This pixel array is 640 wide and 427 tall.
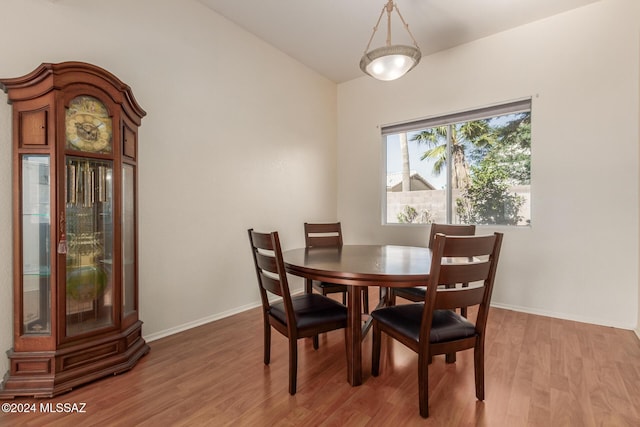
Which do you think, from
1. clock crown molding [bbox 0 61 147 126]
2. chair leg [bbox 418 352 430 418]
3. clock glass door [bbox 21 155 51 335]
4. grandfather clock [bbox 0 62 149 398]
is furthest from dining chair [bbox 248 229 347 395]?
clock crown molding [bbox 0 61 147 126]

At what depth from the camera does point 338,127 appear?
4559 mm

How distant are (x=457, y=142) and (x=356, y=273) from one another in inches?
107

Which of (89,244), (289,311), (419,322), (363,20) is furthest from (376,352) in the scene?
(363,20)

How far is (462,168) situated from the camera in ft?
11.7

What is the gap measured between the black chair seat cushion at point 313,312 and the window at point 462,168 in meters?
2.30

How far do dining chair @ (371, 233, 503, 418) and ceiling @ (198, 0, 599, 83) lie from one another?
2417 mm

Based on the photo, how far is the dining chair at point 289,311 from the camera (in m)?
1.70

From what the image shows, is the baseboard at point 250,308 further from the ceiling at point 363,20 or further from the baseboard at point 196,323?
the ceiling at point 363,20

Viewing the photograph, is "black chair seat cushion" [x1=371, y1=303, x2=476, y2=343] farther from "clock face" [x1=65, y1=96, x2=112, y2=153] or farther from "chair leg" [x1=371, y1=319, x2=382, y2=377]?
"clock face" [x1=65, y1=96, x2=112, y2=153]

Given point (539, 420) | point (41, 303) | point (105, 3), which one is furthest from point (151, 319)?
point (539, 420)

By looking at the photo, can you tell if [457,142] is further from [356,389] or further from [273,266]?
[356,389]

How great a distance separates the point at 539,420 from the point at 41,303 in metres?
2.70

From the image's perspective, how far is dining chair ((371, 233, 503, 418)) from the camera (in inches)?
56.2

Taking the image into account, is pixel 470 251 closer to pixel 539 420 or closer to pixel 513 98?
pixel 539 420
